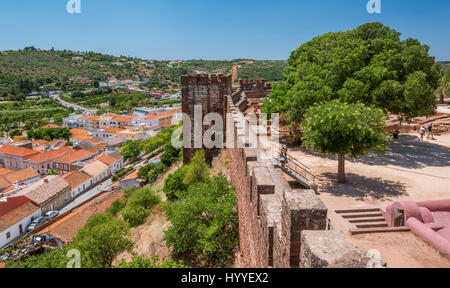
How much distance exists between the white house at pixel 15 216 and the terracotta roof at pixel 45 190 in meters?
1.38

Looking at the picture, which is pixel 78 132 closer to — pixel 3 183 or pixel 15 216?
pixel 3 183

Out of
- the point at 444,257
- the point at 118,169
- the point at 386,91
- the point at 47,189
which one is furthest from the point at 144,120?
the point at 444,257

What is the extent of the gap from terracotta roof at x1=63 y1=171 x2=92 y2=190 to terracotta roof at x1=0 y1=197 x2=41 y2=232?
8.58 m

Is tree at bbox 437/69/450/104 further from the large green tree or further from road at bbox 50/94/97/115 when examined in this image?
road at bbox 50/94/97/115

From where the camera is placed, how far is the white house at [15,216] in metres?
32.4

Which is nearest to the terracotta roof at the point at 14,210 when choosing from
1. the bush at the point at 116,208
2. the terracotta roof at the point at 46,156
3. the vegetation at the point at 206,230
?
the bush at the point at 116,208

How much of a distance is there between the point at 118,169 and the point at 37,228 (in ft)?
74.8

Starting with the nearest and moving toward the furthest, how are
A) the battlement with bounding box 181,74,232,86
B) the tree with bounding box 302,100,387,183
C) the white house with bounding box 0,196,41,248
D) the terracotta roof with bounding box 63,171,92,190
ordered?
1. the tree with bounding box 302,100,387,183
2. the battlement with bounding box 181,74,232,86
3. the white house with bounding box 0,196,41,248
4. the terracotta roof with bounding box 63,171,92,190

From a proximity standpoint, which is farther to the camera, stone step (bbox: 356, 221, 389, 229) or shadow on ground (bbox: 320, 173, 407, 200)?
shadow on ground (bbox: 320, 173, 407, 200)

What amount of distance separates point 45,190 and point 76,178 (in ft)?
21.8

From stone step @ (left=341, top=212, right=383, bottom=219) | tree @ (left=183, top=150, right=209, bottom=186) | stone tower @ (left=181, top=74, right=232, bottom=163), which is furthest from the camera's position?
stone tower @ (left=181, top=74, right=232, bottom=163)

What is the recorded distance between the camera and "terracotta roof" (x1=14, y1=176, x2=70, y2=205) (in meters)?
39.3

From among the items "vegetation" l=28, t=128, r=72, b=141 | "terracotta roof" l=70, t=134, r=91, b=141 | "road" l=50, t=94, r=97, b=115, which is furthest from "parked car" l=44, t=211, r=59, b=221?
"road" l=50, t=94, r=97, b=115

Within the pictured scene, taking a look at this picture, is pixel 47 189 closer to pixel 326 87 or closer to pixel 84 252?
pixel 84 252
